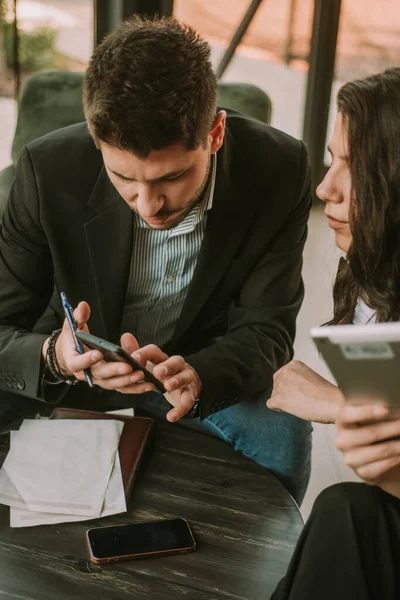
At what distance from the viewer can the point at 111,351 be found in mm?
1205

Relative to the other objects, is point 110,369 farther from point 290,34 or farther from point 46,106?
point 290,34

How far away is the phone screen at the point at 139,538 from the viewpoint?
1.20 m

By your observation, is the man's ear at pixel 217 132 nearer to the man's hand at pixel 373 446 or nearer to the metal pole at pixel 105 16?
the man's hand at pixel 373 446

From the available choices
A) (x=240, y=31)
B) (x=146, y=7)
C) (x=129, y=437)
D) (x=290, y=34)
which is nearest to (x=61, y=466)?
(x=129, y=437)

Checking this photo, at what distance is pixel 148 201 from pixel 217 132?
25 centimetres

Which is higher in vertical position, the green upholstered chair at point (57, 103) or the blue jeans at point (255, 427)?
the green upholstered chair at point (57, 103)

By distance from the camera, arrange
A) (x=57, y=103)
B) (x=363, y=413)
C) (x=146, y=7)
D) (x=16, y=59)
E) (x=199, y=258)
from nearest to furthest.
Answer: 1. (x=363, y=413)
2. (x=199, y=258)
3. (x=57, y=103)
4. (x=146, y=7)
5. (x=16, y=59)

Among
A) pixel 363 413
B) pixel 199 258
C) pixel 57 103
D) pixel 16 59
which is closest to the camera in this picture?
pixel 363 413

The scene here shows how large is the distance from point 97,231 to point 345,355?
89cm

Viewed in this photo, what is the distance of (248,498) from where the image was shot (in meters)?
1.36

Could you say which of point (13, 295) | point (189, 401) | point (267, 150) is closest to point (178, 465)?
point (189, 401)

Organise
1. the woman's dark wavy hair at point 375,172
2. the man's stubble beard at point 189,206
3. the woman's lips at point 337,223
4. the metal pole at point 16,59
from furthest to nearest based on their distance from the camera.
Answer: the metal pole at point 16,59, the man's stubble beard at point 189,206, the woman's lips at point 337,223, the woman's dark wavy hair at point 375,172

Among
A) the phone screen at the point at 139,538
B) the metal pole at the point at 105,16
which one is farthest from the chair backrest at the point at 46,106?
the phone screen at the point at 139,538

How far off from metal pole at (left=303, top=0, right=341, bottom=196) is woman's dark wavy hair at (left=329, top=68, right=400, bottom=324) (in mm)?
3059
